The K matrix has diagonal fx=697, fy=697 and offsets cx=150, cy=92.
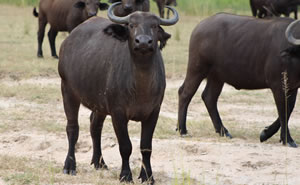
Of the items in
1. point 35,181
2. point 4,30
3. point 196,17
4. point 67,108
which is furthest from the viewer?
point 196,17

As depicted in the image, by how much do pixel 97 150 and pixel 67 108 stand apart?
588mm

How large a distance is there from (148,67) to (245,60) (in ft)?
10.8

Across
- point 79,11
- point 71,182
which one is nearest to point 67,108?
point 71,182

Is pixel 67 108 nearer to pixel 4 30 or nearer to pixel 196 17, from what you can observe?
pixel 4 30

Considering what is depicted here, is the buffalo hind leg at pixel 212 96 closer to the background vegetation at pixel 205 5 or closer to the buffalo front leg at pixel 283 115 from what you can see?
the buffalo front leg at pixel 283 115

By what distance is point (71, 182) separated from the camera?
6855 millimetres

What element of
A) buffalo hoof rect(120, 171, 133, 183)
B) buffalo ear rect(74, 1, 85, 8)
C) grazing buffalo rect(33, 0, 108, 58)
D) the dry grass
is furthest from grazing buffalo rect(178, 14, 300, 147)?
buffalo ear rect(74, 1, 85, 8)

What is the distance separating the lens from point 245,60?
955 centimetres

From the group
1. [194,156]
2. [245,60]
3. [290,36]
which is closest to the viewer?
[194,156]

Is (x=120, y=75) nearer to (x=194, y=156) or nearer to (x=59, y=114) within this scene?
(x=194, y=156)

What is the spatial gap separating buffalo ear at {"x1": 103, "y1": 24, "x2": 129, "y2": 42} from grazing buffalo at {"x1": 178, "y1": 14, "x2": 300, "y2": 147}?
2.87m

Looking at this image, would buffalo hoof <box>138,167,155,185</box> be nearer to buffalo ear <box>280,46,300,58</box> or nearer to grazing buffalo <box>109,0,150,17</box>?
buffalo ear <box>280,46,300,58</box>

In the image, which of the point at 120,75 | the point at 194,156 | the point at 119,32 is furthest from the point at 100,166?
the point at 119,32

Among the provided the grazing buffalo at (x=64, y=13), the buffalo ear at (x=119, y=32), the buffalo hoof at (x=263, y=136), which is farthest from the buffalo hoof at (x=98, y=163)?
the grazing buffalo at (x=64, y=13)
